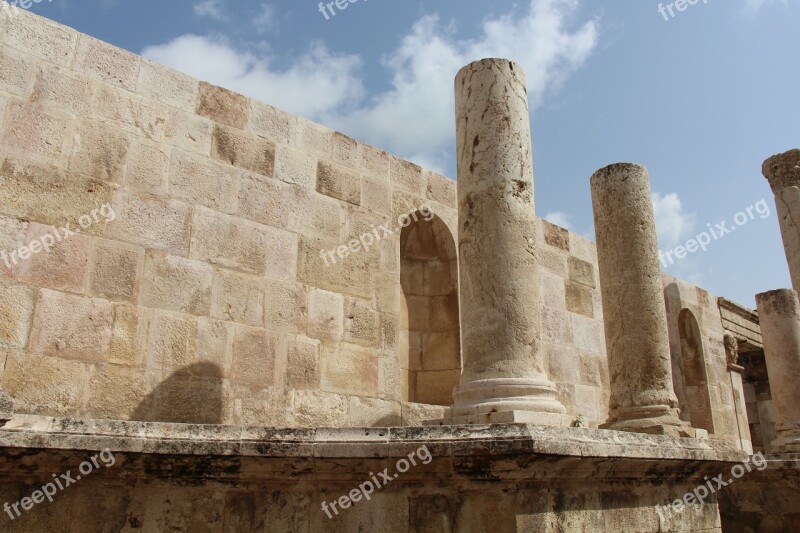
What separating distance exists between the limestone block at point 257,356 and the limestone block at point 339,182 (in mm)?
1851

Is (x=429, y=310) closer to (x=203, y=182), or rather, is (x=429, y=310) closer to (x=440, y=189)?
(x=440, y=189)

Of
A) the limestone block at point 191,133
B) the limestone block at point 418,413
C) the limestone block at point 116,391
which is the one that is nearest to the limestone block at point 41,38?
the limestone block at point 191,133

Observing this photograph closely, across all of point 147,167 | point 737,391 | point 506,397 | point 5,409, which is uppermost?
point 147,167

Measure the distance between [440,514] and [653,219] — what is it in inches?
215

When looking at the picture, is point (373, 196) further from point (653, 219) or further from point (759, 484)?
point (759, 484)

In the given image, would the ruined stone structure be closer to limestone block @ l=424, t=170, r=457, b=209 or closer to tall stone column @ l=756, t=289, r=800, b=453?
limestone block @ l=424, t=170, r=457, b=209

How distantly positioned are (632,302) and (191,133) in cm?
524

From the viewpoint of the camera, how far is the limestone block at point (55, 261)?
5.65 meters

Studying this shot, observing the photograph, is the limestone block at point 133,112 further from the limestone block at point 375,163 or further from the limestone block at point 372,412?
the limestone block at point 372,412

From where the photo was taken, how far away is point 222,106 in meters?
7.18

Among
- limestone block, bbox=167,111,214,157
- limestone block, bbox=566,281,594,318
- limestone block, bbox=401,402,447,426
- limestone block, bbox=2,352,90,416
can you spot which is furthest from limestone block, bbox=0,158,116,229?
limestone block, bbox=566,281,594,318

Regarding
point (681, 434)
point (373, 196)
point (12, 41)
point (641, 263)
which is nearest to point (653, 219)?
point (641, 263)

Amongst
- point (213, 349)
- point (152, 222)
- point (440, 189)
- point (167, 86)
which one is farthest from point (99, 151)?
point (440, 189)

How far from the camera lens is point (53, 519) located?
13.2 ft
